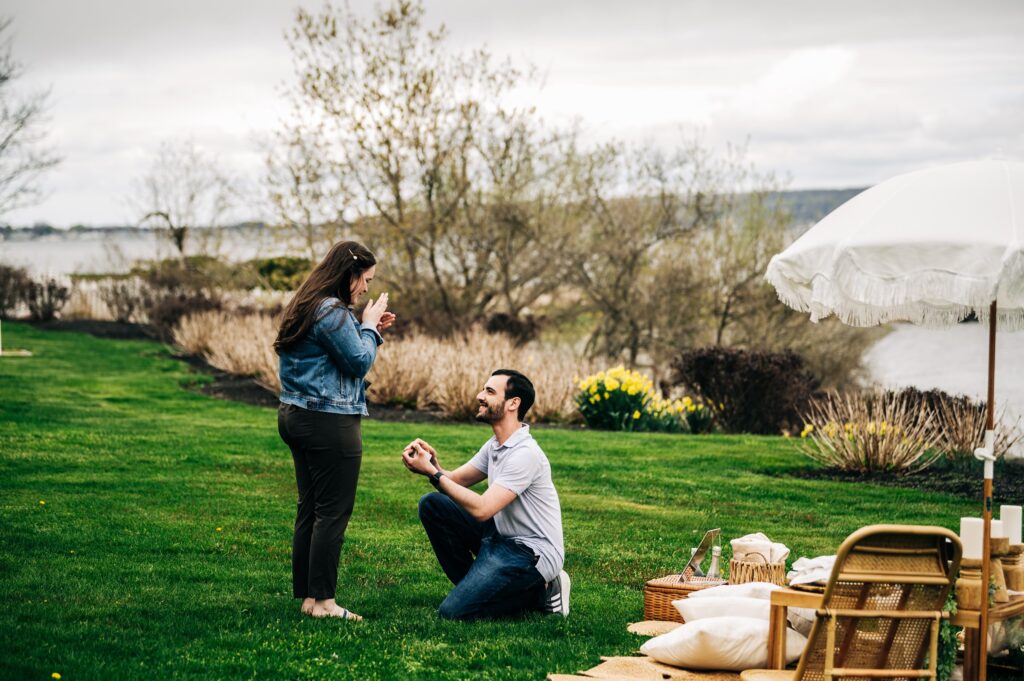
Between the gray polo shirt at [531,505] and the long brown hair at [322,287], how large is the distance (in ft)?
3.62

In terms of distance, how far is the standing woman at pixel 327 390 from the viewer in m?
5.45

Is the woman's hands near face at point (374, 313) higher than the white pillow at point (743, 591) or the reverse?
higher

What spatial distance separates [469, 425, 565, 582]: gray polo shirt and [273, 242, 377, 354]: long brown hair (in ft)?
3.62

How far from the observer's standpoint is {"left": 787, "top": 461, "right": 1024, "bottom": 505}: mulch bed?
10.5 metres

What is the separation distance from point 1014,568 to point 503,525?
2.47m

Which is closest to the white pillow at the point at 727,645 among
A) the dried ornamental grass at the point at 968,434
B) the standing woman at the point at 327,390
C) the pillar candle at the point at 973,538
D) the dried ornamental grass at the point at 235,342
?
the pillar candle at the point at 973,538

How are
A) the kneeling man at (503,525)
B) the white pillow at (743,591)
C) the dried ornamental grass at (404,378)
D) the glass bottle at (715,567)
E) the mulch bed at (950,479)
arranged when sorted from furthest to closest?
the dried ornamental grass at (404,378) < the mulch bed at (950,479) < the glass bottle at (715,567) < the kneeling man at (503,525) < the white pillow at (743,591)

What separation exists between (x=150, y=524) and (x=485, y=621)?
337 cm

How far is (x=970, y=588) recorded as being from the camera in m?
4.60

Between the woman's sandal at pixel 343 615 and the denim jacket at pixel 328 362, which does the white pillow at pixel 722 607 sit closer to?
the woman's sandal at pixel 343 615

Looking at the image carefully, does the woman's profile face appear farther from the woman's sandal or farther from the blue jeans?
the woman's sandal

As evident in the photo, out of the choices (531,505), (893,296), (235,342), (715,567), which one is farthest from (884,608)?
(235,342)

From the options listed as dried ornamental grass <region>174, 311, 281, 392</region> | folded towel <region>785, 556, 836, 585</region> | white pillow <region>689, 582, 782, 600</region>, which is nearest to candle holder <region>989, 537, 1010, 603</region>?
folded towel <region>785, 556, 836, 585</region>

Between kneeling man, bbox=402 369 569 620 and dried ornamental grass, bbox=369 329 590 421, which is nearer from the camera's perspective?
kneeling man, bbox=402 369 569 620
